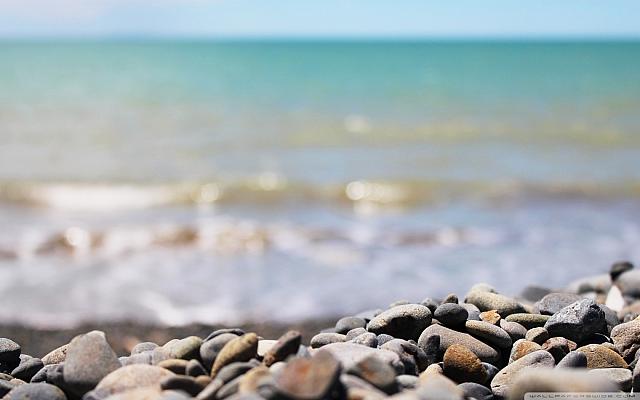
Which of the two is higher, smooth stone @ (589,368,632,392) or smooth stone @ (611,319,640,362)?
smooth stone @ (611,319,640,362)

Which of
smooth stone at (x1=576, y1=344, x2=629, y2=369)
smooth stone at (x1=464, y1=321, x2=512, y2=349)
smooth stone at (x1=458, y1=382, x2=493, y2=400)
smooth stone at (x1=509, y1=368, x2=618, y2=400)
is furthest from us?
smooth stone at (x1=464, y1=321, x2=512, y2=349)

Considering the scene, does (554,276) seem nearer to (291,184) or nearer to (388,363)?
(388,363)

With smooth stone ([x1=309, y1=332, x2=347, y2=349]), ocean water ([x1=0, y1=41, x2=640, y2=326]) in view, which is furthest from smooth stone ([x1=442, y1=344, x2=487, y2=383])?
ocean water ([x1=0, y1=41, x2=640, y2=326])

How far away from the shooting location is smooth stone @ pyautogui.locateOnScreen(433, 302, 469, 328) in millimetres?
2939

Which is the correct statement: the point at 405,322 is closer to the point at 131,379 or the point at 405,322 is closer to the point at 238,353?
the point at 238,353

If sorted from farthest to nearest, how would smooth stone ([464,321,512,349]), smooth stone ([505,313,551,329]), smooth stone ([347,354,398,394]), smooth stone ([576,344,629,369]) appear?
smooth stone ([505,313,551,329]), smooth stone ([464,321,512,349]), smooth stone ([576,344,629,369]), smooth stone ([347,354,398,394])

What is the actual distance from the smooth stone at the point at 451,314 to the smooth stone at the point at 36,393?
4.97 feet

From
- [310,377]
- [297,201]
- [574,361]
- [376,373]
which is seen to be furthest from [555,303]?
[297,201]

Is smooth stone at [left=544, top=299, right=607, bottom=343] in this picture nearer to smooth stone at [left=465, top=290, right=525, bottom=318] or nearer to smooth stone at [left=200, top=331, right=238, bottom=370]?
smooth stone at [left=465, top=290, right=525, bottom=318]

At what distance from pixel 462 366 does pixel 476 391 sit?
0.15m

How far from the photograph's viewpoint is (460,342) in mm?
2881

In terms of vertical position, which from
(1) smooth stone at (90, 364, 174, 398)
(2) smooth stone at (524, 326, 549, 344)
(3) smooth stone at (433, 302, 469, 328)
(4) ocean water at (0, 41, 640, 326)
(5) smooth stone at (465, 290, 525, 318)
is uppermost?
(4) ocean water at (0, 41, 640, 326)

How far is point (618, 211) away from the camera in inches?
364

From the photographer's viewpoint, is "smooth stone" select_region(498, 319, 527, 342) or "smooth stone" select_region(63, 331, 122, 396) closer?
"smooth stone" select_region(63, 331, 122, 396)
